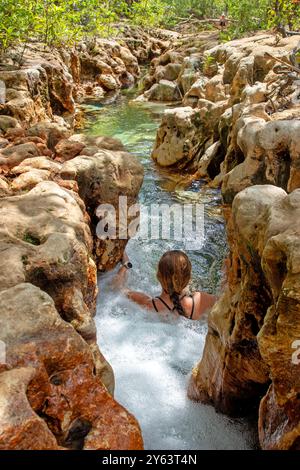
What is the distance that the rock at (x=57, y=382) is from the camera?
184 centimetres

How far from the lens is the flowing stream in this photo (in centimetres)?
346

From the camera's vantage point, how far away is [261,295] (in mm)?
2918

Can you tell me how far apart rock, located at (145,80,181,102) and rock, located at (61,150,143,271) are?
1421cm

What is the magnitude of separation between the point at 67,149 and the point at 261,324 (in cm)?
385

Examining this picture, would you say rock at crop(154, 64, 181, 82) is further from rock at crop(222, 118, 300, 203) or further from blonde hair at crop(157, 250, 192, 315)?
blonde hair at crop(157, 250, 192, 315)

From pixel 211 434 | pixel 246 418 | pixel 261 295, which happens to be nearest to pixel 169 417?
pixel 211 434

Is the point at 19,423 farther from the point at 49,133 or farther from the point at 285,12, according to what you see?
the point at 285,12

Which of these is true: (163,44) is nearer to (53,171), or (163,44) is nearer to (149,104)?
(149,104)

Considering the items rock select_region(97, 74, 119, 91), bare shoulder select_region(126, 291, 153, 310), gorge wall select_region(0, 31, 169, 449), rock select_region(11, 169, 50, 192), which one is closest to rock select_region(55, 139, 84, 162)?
gorge wall select_region(0, 31, 169, 449)

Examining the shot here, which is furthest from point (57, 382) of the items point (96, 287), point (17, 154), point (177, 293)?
point (17, 154)

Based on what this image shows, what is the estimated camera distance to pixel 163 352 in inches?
189

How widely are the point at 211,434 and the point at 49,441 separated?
2.18 metres

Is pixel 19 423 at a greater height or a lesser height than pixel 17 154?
greater

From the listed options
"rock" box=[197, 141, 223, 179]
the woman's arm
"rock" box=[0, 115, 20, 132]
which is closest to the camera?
the woman's arm
